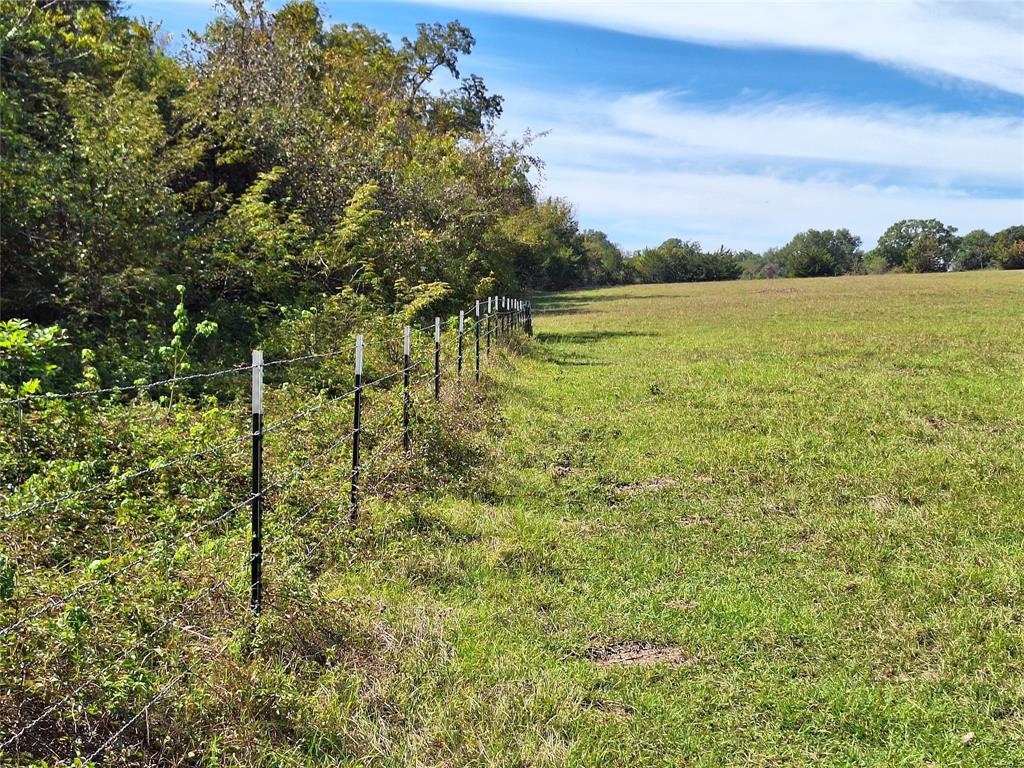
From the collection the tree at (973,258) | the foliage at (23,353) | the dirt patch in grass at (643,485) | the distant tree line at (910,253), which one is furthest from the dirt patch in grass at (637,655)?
the tree at (973,258)

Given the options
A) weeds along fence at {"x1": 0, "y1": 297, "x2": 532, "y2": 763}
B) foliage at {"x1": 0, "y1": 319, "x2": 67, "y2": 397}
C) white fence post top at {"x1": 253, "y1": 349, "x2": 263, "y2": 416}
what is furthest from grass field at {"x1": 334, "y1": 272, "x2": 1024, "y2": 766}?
foliage at {"x1": 0, "y1": 319, "x2": 67, "y2": 397}

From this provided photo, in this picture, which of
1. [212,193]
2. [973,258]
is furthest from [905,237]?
[212,193]

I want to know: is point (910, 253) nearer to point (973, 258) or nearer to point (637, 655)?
point (973, 258)

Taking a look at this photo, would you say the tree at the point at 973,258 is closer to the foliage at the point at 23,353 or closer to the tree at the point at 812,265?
the tree at the point at 812,265

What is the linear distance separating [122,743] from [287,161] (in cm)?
1492

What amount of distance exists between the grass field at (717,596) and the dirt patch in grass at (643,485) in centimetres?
3

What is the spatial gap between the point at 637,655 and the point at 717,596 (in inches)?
33.2

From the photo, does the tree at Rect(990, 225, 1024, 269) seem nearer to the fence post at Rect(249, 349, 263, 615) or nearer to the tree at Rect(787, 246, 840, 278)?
the tree at Rect(787, 246, 840, 278)

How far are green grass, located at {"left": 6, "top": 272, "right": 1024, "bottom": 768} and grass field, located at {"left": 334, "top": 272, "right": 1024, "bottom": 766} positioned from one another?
0.02m

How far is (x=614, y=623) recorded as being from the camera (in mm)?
4227

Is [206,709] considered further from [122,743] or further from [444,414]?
[444,414]

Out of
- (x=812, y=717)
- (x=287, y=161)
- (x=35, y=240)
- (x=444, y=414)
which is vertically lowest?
(x=812, y=717)

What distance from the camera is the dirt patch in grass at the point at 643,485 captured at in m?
6.59

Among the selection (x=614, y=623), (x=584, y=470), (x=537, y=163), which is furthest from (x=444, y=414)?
(x=537, y=163)
